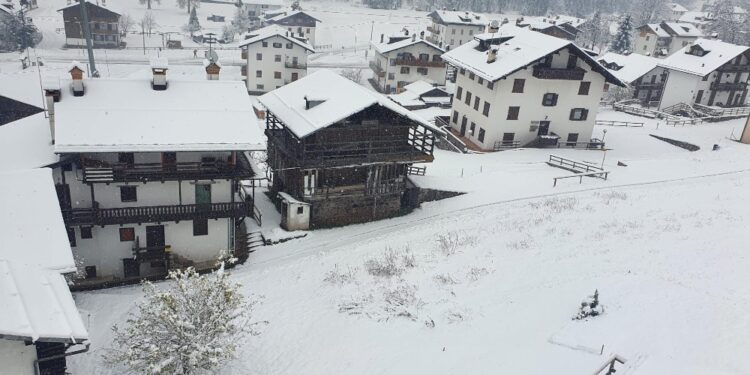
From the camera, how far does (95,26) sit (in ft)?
315

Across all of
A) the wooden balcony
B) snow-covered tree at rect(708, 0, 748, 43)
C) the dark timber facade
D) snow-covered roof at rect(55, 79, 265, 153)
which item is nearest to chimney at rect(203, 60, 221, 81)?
snow-covered roof at rect(55, 79, 265, 153)

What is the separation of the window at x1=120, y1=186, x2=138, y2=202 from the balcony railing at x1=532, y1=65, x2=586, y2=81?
36.3 meters

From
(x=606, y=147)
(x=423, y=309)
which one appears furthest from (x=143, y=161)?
(x=606, y=147)

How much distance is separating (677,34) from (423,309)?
374 feet

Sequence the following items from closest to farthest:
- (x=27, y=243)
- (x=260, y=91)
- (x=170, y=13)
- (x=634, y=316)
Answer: (x=27, y=243) < (x=634, y=316) < (x=260, y=91) < (x=170, y=13)

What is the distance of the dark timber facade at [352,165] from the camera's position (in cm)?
3444

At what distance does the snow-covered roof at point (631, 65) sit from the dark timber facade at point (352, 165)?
5326cm

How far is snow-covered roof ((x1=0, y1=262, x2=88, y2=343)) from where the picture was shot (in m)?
13.3

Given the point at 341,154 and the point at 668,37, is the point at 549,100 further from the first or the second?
the point at 668,37

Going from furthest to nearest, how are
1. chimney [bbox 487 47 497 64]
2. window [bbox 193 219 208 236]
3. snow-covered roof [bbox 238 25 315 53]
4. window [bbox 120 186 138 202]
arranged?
snow-covered roof [bbox 238 25 315 53] → chimney [bbox 487 47 497 64] → window [bbox 193 219 208 236] → window [bbox 120 186 138 202]

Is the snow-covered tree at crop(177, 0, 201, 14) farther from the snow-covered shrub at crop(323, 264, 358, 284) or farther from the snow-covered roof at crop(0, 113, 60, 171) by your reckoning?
the snow-covered shrub at crop(323, 264, 358, 284)

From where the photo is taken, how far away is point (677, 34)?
364ft

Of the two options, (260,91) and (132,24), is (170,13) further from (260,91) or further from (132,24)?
(260,91)

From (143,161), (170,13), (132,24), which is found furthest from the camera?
(170,13)
